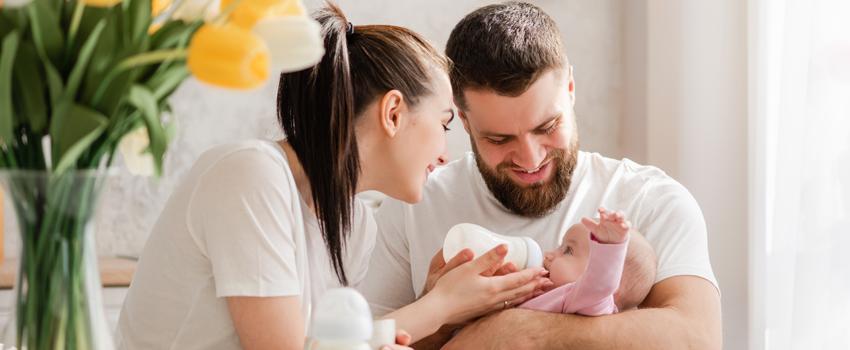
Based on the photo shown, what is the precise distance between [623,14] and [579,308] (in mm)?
1823

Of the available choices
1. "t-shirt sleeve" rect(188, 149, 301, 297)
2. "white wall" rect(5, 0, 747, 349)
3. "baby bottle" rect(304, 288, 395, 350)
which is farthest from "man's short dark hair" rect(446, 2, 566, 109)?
"baby bottle" rect(304, 288, 395, 350)

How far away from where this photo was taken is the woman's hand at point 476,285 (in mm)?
1749

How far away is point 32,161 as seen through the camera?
87 cm

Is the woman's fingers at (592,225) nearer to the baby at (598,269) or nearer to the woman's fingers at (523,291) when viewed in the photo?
the baby at (598,269)

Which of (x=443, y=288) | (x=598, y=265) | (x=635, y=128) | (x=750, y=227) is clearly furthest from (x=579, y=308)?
(x=635, y=128)

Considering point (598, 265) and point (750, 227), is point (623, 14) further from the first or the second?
point (598, 265)

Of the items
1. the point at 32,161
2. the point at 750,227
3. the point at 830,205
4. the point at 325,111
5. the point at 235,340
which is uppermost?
the point at 32,161

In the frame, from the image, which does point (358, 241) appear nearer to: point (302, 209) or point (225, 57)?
point (302, 209)

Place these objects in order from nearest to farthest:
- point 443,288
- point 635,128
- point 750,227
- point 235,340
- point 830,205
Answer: point 235,340 < point 443,288 < point 830,205 < point 750,227 < point 635,128

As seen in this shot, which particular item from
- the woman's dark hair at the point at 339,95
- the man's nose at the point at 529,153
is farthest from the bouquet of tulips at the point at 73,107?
the man's nose at the point at 529,153

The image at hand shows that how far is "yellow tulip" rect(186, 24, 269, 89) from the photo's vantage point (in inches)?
30.9

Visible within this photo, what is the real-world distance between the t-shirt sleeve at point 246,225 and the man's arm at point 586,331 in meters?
0.55

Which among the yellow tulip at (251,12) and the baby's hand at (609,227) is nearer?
the yellow tulip at (251,12)

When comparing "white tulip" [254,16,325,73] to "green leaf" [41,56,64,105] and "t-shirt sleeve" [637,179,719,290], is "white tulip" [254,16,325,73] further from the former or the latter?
"t-shirt sleeve" [637,179,719,290]
